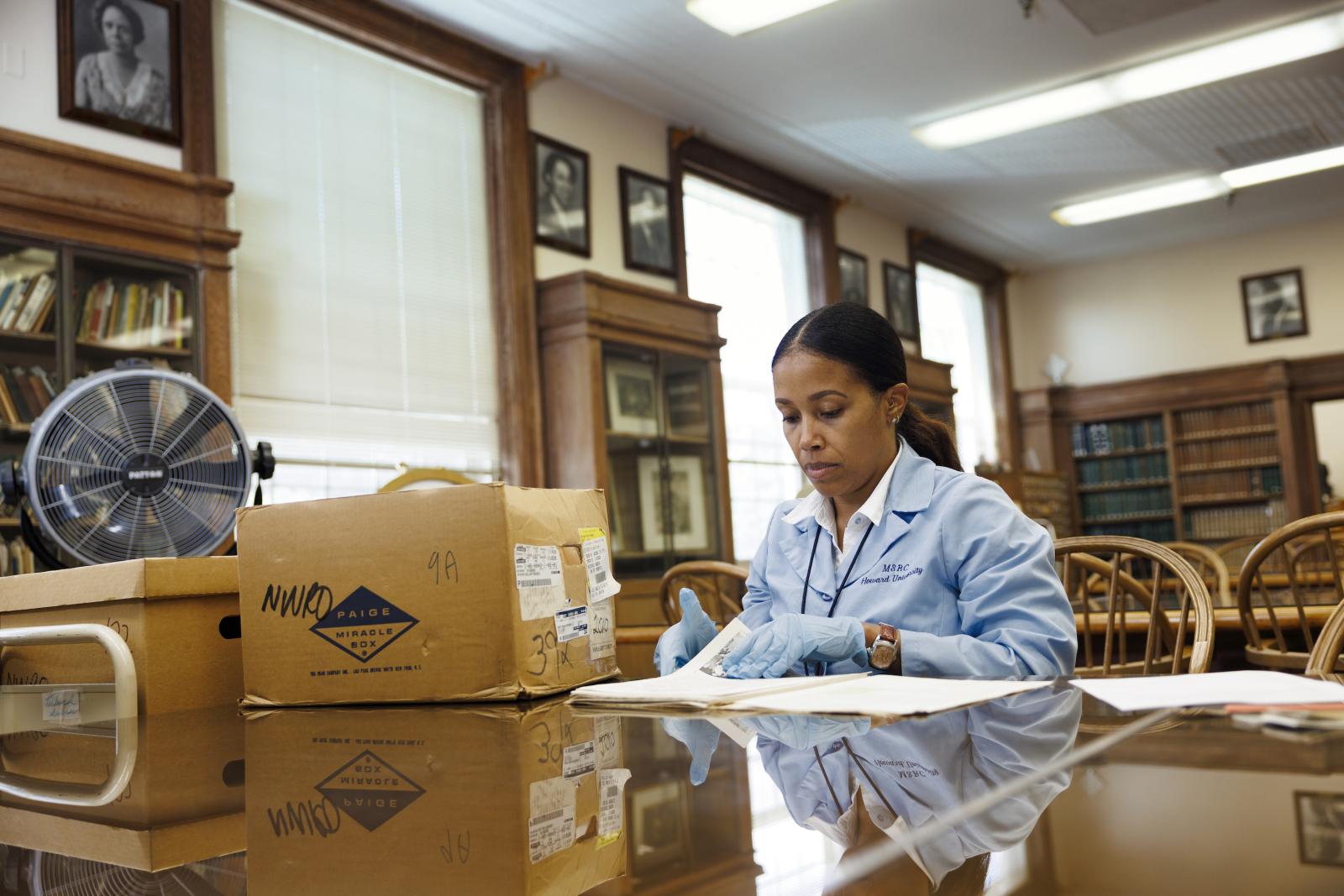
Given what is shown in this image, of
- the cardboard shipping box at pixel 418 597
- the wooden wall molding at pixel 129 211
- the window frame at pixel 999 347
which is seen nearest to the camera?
the cardboard shipping box at pixel 418 597

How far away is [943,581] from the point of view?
4.81 ft

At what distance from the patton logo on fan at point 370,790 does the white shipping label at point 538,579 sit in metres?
0.37

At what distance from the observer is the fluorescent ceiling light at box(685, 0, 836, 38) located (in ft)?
16.4

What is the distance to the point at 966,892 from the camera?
41cm

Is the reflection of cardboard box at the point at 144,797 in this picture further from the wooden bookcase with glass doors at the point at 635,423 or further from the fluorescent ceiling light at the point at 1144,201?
the fluorescent ceiling light at the point at 1144,201

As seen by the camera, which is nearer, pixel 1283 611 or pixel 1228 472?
pixel 1283 611

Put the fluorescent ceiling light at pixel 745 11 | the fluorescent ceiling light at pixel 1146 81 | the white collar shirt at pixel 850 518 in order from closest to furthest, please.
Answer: the white collar shirt at pixel 850 518 < the fluorescent ceiling light at pixel 745 11 < the fluorescent ceiling light at pixel 1146 81

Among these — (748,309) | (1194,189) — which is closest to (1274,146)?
(1194,189)

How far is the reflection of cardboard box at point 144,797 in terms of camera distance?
0.60m

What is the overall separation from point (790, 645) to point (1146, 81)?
587 centimetres

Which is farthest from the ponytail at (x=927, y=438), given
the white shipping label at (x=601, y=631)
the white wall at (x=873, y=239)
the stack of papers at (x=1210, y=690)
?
the white wall at (x=873, y=239)

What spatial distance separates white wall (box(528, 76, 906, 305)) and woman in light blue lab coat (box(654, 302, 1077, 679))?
12.6ft

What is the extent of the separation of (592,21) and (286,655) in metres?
4.46

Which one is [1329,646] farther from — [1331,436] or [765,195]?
[1331,436]
